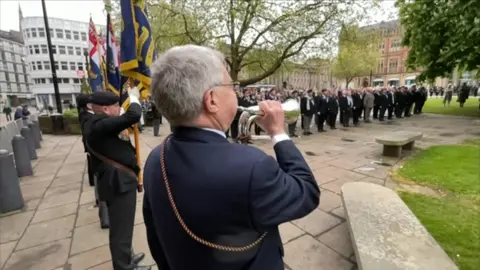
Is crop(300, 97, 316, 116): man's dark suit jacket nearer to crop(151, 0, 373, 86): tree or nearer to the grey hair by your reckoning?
crop(151, 0, 373, 86): tree

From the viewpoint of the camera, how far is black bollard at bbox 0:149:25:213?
467 centimetres

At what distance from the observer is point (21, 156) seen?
6.80 metres

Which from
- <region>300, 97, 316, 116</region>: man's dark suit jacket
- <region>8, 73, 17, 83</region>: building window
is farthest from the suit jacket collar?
<region>8, 73, 17, 83</region>: building window

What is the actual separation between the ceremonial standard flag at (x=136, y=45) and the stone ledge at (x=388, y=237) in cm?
340

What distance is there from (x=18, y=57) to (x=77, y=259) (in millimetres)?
107334

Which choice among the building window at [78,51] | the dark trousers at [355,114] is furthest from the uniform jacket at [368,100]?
the building window at [78,51]

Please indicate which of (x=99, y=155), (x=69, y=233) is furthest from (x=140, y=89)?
(x=69, y=233)

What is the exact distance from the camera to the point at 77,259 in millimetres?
3270

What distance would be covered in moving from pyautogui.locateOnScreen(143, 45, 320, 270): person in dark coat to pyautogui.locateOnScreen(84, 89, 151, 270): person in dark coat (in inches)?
65.5

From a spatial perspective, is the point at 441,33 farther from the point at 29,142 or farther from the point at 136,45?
the point at 29,142

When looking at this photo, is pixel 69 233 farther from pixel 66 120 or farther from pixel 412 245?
pixel 66 120

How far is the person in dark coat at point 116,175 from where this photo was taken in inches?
103

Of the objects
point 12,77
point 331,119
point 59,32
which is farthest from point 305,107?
point 12,77

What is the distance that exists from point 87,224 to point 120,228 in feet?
6.54
